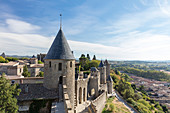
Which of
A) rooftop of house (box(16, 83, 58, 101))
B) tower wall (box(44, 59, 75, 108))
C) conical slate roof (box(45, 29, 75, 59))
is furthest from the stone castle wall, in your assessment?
conical slate roof (box(45, 29, 75, 59))

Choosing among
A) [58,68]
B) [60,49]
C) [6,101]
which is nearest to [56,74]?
[58,68]

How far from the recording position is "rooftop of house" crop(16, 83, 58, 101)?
12.5 metres

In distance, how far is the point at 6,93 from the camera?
36.5 ft

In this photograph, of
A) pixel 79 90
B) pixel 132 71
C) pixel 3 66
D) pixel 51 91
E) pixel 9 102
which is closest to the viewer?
pixel 9 102

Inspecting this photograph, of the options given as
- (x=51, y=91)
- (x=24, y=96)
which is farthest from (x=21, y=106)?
(x=51, y=91)

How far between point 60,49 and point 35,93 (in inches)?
233

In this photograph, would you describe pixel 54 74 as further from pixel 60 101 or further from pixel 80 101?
pixel 80 101

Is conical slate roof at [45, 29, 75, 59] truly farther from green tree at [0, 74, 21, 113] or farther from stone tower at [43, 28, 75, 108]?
green tree at [0, 74, 21, 113]

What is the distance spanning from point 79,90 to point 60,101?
7.08m

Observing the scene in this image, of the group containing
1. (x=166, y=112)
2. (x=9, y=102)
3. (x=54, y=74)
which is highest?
(x=54, y=74)

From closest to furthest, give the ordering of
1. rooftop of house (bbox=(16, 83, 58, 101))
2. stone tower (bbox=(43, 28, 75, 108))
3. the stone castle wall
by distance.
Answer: rooftop of house (bbox=(16, 83, 58, 101)), stone tower (bbox=(43, 28, 75, 108)), the stone castle wall

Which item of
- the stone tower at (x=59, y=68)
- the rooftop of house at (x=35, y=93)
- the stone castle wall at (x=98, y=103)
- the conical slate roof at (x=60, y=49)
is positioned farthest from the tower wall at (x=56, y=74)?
the stone castle wall at (x=98, y=103)

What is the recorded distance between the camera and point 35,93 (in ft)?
42.5

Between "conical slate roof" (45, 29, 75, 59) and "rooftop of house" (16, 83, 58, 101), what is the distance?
405cm
